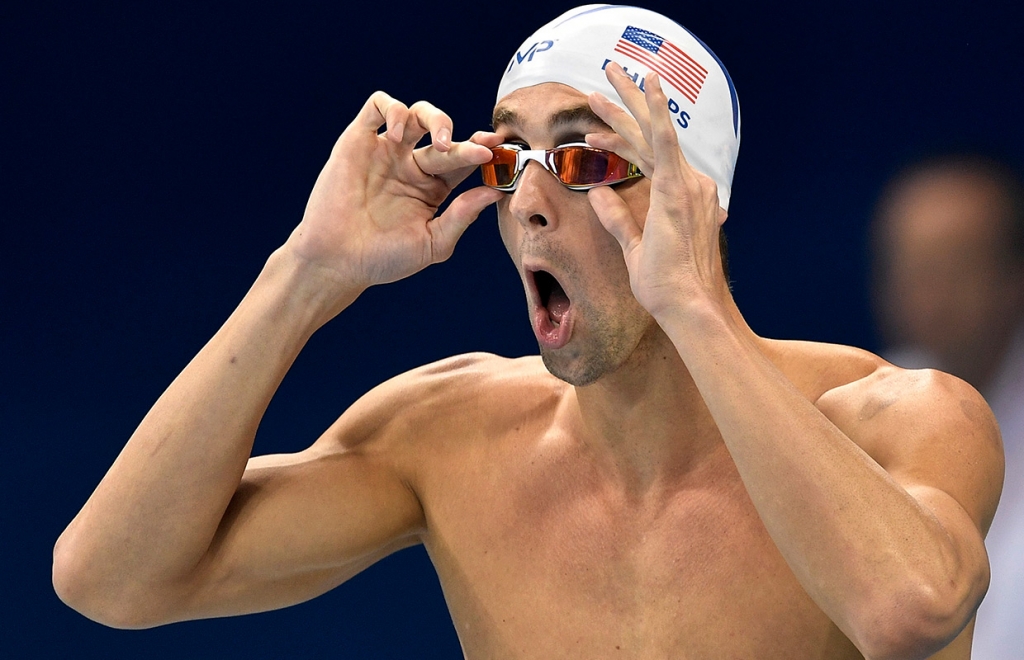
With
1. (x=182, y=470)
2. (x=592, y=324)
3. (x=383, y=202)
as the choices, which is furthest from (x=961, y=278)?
(x=182, y=470)

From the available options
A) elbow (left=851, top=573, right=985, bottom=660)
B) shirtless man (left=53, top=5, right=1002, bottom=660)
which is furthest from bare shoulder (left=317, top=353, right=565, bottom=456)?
elbow (left=851, top=573, right=985, bottom=660)

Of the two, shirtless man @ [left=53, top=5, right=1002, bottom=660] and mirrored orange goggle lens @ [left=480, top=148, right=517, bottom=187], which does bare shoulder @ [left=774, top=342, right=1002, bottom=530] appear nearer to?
shirtless man @ [left=53, top=5, right=1002, bottom=660]

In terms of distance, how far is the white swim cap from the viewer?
4.66 feet

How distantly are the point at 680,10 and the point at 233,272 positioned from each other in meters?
1.06

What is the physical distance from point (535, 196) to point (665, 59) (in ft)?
0.80

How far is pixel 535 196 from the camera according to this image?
136cm

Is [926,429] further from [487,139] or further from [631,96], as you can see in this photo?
[487,139]

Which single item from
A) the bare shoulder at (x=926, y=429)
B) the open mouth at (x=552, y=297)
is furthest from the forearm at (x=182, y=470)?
the bare shoulder at (x=926, y=429)

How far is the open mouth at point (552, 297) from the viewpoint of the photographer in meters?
1.44

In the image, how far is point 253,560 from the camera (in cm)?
145

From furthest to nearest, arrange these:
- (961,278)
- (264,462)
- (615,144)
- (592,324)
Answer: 1. (961,278)
2. (264,462)
3. (592,324)
4. (615,144)

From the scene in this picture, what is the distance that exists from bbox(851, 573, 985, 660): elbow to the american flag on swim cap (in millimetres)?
637

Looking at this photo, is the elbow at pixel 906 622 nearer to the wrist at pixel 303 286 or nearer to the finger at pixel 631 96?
the finger at pixel 631 96

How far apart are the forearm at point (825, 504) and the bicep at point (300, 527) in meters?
0.54
